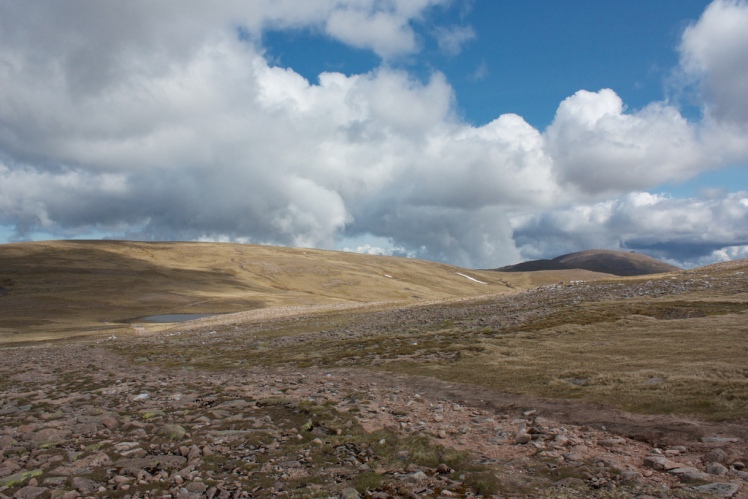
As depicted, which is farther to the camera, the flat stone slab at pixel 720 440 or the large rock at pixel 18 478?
the flat stone slab at pixel 720 440

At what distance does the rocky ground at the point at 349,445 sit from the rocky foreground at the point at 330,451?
0.05 metres

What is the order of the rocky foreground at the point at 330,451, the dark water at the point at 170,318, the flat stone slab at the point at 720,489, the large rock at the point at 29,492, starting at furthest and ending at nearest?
1. the dark water at the point at 170,318
2. the rocky foreground at the point at 330,451
3. the large rock at the point at 29,492
4. the flat stone slab at the point at 720,489

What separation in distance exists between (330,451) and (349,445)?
675 mm

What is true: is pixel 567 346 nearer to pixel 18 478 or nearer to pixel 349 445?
pixel 349 445

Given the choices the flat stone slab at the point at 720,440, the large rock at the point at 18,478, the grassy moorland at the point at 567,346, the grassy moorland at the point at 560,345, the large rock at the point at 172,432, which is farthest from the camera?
the grassy moorland at the point at 560,345

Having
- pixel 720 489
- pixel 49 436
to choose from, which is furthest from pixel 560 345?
pixel 49 436

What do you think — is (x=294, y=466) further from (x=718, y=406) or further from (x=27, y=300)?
(x=27, y=300)

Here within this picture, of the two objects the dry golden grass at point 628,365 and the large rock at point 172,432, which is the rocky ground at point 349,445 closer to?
the large rock at point 172,432

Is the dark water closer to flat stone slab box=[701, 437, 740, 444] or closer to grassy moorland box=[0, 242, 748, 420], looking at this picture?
grassy moorland box=[0, 242, 748, 420]

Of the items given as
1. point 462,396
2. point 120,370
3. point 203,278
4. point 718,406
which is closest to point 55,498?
point 462,396

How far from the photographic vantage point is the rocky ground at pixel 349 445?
9.74 meters

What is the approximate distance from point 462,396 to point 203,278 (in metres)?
191

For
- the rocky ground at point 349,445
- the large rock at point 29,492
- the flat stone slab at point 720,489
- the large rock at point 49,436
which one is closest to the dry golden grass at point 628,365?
the rocky ground at point 349,445

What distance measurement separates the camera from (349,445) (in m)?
12.7
